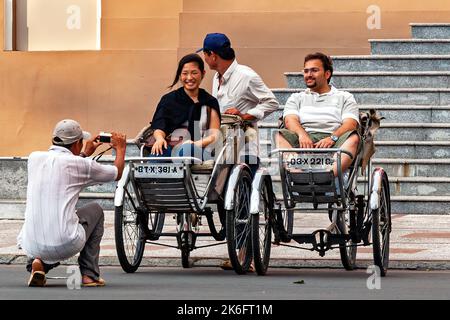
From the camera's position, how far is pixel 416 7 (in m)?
19.7

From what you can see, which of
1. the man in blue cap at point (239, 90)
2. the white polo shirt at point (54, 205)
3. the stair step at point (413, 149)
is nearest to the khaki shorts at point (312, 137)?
the man in blue cap at point (239, 90)

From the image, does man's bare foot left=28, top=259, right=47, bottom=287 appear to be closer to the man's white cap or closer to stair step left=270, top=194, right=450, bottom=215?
the man's white cap

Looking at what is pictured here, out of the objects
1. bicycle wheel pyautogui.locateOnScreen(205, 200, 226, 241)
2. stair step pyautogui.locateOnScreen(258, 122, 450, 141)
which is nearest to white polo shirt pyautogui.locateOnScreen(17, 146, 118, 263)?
bicycle wheel pyautogui.locateOnScreen(205, 200, 226, 241)

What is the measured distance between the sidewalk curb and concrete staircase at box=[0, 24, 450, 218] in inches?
156

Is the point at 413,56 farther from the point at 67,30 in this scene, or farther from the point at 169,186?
the point at 169,186

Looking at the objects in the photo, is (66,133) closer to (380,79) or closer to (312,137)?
(312,137)

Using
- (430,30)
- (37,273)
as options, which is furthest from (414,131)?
(37,273)

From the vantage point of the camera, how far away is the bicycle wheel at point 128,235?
11.2 meters

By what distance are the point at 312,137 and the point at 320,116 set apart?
194 millimetres

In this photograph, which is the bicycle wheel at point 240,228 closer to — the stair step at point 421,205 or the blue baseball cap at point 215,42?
the blue baseball cap at point 215,42

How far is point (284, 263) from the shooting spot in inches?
490

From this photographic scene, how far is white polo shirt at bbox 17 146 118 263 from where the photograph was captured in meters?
10.4
